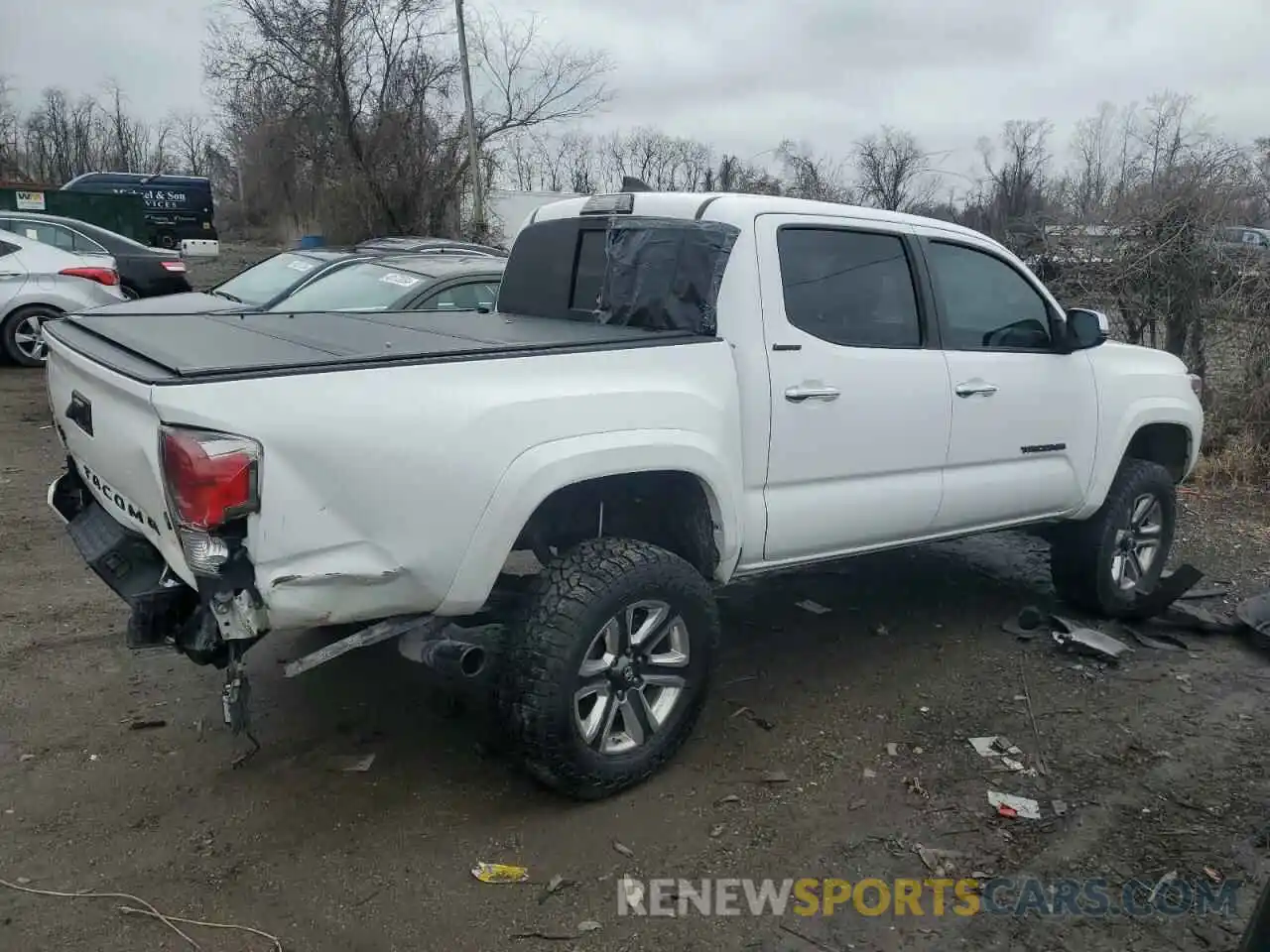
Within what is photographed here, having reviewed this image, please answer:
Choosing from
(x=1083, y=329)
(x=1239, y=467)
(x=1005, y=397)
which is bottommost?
(x=1239, y=467)

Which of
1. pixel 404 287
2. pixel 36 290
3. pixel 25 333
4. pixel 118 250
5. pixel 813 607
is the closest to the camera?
pixel 813 607

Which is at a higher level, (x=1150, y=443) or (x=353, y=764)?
(x=1150, y=443)

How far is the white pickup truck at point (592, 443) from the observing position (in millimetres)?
2836

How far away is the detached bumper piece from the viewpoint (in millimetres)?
3047

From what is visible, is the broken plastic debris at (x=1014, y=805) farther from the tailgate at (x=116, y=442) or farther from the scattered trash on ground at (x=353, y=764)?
the tailgate at (x=116, y=442)

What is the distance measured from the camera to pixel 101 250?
12.4 metres

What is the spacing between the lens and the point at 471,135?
762 inches

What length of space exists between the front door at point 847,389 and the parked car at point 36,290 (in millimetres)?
9401

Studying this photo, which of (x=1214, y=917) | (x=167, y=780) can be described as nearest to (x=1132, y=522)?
(x=1214, y=917)

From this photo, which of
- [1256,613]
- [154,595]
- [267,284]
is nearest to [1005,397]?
[1256,613]

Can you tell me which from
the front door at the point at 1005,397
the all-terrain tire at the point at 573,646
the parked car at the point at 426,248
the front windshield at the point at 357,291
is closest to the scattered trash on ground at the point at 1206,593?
the front door at the point at 1005,397

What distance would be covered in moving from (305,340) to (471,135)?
17074mm

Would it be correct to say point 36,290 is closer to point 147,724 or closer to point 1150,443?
point 147,724

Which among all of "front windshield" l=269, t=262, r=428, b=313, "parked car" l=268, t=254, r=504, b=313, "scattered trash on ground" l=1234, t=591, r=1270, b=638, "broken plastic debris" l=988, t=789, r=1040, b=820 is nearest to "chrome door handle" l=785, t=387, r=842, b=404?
"broken plastic debris" l=988, t=789, r=1040, b=820
